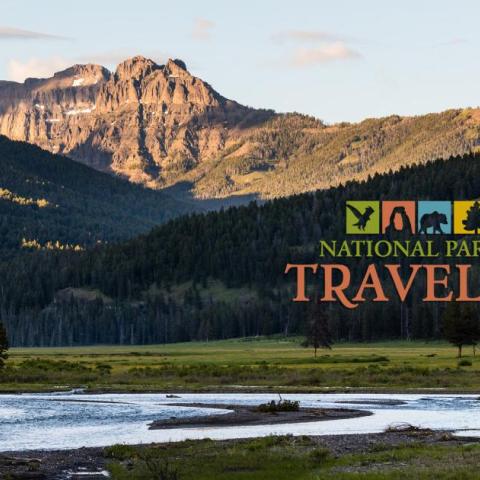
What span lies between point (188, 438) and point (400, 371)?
59709 mm

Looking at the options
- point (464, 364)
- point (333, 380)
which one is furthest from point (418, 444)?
point (464, 364)

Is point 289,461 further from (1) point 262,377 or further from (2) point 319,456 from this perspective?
(1) point 262,377

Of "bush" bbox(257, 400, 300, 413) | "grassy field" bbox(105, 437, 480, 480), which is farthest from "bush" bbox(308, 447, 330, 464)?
"bush" bbox(257, 400, 300, 413)

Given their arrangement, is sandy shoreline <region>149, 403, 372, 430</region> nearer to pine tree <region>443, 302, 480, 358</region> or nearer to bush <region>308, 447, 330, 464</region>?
bush <region>308, 447, 330, 464</region>

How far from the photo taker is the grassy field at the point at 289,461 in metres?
51.3

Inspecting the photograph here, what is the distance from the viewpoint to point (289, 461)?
56188 mm

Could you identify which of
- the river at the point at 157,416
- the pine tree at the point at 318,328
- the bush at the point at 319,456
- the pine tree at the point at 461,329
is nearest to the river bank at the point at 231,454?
the bush at the point at 319,456

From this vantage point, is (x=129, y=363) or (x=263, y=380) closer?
(x=263, y=380)

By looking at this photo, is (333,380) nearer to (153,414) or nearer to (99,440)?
(153,414)

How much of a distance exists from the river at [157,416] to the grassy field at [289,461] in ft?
23.0

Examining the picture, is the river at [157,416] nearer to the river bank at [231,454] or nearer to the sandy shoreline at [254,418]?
the sandy shoreline at [254,418]

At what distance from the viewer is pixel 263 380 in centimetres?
12250

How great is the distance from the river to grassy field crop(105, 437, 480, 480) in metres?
7.00

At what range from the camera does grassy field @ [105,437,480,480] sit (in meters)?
51.3
